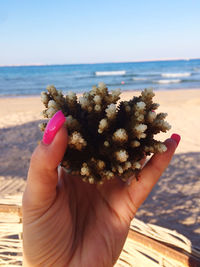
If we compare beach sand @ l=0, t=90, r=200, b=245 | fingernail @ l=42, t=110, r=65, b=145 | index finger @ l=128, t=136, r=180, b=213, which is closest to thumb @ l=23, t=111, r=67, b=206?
fingernail @ l=42, t=110, r=65, b=145

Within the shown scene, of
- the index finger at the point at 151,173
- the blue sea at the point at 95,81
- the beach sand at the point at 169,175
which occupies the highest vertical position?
the index finger at the point at 151,173

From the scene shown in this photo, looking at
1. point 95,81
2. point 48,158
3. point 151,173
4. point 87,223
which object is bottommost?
point 95,81

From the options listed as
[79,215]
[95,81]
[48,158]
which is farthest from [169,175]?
[95,81]

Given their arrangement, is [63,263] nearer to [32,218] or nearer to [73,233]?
[73,233]

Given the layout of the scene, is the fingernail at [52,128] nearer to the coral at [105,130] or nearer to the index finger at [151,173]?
the coral at [105,130]

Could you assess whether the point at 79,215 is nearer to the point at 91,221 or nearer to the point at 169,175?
the point at 91,221

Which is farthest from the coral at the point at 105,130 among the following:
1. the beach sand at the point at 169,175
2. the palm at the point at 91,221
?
the beach sand at the point at 169,175

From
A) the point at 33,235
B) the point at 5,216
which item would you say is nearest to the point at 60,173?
the point at 33,235
